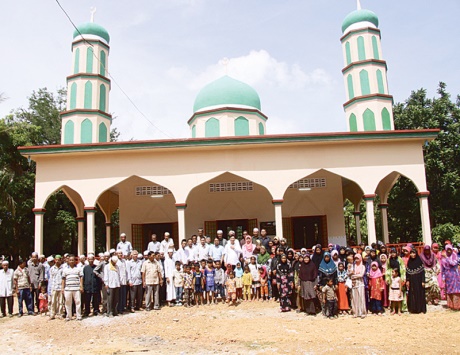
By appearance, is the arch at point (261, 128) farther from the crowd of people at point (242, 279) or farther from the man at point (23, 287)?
the man at point (23, 287)

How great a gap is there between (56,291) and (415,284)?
24.1 feet

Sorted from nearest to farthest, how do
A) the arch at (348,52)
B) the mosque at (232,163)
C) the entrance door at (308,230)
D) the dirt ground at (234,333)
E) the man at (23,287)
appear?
the dirt ground at (234,333)
the man at (23,287)
the mosque at (232,163)
the entrance door at (308,230)
the arch at (348,52)

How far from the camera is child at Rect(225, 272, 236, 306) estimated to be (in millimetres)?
9484

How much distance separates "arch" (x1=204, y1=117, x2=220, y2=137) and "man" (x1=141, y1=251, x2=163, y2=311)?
7.58 meters

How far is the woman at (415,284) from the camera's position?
828 cm

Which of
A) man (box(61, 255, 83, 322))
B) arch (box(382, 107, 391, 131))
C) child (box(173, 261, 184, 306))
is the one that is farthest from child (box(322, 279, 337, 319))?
arch (box(382, 107, 391, 131))

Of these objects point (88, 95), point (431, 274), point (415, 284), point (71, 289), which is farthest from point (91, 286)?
point (88, 95)

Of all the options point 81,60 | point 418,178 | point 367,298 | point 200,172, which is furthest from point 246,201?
point 81,60

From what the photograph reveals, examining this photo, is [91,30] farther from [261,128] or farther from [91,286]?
[91,286]

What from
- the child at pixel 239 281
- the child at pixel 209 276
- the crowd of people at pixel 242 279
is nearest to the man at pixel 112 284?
the crowd of people at pixel 242 279

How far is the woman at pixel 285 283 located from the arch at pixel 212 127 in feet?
26.9

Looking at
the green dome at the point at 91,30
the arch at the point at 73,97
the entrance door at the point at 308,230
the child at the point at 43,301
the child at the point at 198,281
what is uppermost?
the green dome at the point at 91,30

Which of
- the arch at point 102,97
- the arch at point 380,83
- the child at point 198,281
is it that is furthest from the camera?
the arch at point 102,97

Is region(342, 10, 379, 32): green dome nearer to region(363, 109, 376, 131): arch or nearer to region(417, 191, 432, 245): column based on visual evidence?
region(363, 109, 376, 131): arch
